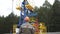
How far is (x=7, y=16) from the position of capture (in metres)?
4.23

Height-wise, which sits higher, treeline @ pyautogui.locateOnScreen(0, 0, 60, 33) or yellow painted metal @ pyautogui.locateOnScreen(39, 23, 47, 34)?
treeline @ pyautogui.locateOnScreen(0, 0, 60, 33)

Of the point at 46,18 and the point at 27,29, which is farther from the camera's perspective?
the point at 46,18

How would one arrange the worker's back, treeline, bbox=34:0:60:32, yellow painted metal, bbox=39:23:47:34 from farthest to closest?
treeline, bbox=34:0:60:32 < yellow painted metal, bbox=39:23:47:34 < the worker's back

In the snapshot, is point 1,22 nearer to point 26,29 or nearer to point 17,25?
point 17,25

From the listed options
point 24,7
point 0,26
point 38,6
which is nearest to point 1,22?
point 0,26

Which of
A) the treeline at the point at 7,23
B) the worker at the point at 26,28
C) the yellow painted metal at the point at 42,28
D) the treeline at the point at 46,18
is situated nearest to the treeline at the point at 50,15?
the treeline at the point at 46,18

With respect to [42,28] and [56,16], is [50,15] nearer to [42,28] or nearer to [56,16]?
[56,16]

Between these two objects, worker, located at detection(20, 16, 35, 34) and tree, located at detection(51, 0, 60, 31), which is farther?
tree, located at detection(51, 0, 60, 31)

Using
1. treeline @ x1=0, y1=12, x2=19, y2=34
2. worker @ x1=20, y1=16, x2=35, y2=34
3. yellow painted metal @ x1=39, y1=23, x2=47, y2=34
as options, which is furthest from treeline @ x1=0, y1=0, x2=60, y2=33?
worker @ x1=20, y1=16, x2=35, y2=34

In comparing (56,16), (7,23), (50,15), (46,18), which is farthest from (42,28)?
(7,23)

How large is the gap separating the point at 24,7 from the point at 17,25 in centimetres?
43

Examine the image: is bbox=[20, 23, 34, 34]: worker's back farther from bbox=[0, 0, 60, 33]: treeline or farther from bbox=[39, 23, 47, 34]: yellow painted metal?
bbox=[0, 0, 60, 33]: treeline

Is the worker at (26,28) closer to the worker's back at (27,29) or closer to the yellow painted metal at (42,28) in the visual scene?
the worker's back at (27,29)

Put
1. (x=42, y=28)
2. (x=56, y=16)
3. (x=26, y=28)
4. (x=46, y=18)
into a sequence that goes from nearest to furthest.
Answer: (x=26, y=28) → (x=42, y=28) → (x=46, y=18) → (x=56, y=16)
